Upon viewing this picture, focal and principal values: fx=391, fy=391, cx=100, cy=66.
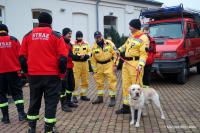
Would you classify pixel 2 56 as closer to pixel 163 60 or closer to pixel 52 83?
pixel 52 83

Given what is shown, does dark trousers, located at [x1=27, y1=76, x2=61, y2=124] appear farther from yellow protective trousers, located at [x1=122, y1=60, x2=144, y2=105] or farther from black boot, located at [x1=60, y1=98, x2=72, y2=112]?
black boot, located at [x1=60, y1=98, x2=72, y2=112]

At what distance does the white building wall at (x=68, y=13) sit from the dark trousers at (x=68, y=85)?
278 inches

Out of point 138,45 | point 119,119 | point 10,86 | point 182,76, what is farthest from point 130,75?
point 182,76

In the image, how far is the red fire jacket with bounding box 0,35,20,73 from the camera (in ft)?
27.5

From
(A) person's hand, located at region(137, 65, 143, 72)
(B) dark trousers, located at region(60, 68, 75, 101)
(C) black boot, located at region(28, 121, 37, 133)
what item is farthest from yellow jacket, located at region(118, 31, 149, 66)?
(C) black boot, located at region(28, 121, 37, 133)

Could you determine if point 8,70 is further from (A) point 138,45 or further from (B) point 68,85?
A: (A) point 138,45

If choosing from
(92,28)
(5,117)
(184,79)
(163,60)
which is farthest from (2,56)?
(92,28)

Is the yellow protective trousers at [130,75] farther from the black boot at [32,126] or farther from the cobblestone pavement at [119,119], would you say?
the black boot at [32,126]

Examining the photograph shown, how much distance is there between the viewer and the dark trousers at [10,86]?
8.42m

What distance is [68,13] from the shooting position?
19.3 m

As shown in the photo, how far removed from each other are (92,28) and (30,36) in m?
14.4

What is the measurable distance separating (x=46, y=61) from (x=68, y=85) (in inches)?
125

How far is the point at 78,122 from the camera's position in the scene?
27.5 ft

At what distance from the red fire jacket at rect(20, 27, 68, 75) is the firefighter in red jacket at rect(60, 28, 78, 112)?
8.34 ft
